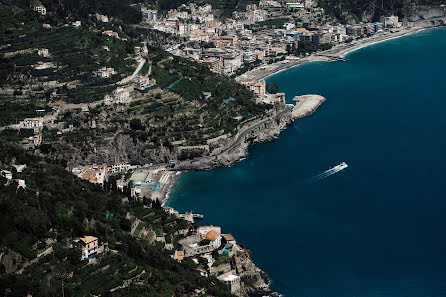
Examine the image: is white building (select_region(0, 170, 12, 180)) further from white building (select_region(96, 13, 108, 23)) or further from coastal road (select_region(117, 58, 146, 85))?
white building (select_region(96, 13, 108, 23))

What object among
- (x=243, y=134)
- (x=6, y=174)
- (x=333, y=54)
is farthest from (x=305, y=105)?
(x=6, y=174)

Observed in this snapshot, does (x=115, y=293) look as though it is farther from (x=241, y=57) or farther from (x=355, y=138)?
(x=241, y=57)

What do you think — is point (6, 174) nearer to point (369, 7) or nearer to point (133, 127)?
point (133, 127)

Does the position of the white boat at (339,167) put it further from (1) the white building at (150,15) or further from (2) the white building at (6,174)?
(1) the white building at (150,15)

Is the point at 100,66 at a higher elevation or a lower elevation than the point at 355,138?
higher

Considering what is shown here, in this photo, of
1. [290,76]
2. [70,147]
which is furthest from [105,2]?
[70,147]

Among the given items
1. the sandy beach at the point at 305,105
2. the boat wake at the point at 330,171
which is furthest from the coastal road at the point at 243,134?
the boat wake at the point at 330,171
